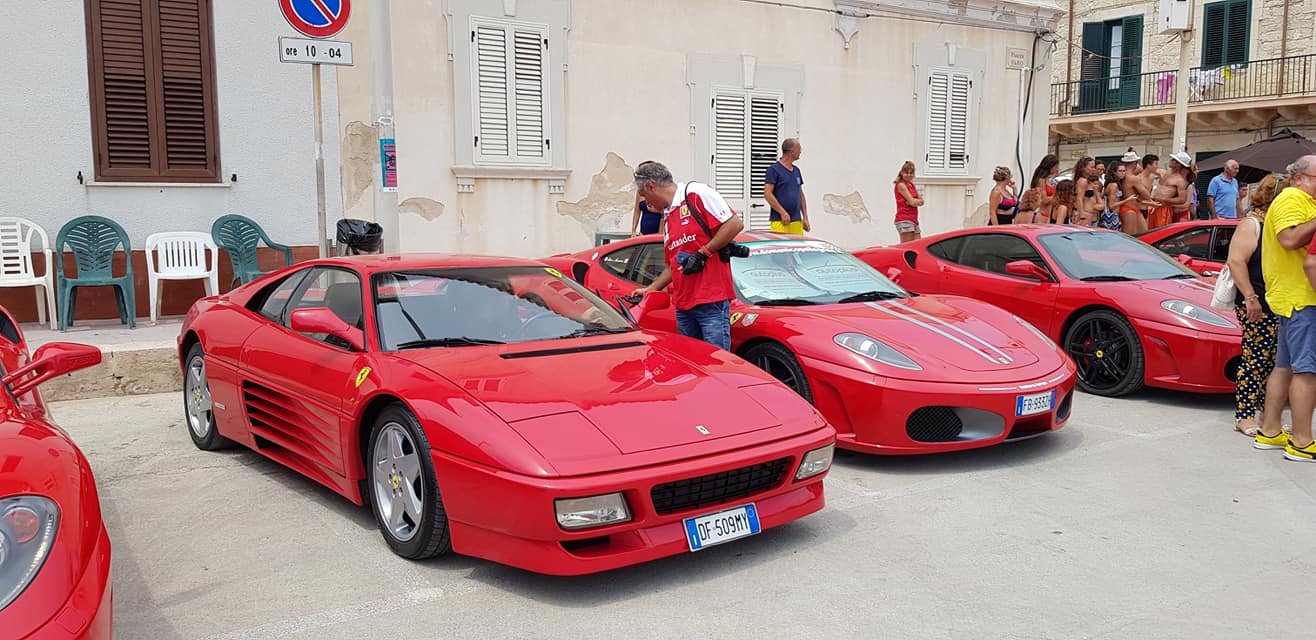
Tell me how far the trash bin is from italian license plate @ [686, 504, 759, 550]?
18.0 ft

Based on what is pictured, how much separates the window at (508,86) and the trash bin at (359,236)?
2450 millimetres

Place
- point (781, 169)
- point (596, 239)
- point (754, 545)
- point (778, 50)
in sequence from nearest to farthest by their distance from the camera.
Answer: point (754, 545) < point (781, 169) < point (596, 239) < point (778, 50)

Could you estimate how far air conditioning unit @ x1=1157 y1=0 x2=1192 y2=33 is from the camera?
1462 centimetres

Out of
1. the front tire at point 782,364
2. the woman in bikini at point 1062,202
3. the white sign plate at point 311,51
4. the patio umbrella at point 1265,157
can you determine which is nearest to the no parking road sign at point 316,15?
the white sign plate at point 311,51

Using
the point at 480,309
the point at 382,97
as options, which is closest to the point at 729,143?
the point at 382,97

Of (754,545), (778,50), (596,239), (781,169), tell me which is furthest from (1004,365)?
(778,50)

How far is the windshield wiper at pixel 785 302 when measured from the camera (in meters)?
5.90

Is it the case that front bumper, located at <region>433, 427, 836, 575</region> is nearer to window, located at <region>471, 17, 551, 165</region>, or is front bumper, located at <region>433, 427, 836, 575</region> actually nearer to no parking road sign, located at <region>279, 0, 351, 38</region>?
no parking road sign, located at <region>279, 0, 351, 38</region>

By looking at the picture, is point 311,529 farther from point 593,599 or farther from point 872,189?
point 872,189

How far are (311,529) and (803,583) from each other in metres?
2.04

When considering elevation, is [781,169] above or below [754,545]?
above

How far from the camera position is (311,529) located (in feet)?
14.0

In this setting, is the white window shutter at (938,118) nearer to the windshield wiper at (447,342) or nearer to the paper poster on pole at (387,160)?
the paper poster on pole at (387,160)

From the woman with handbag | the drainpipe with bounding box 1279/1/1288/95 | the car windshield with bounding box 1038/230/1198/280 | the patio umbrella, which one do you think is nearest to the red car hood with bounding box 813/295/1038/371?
the woman with handbag
